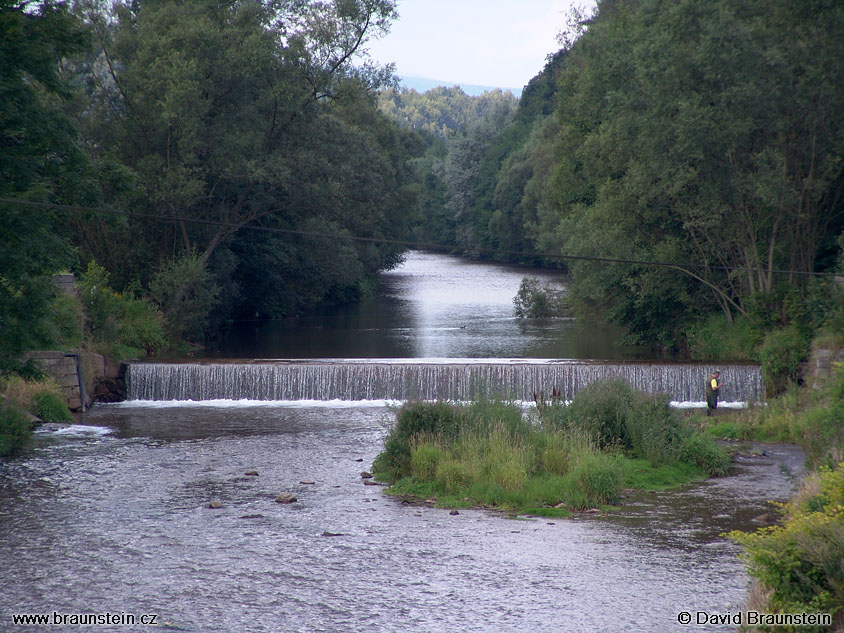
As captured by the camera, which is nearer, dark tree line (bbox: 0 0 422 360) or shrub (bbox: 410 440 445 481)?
shrub (bbox: 410 440 445 481)

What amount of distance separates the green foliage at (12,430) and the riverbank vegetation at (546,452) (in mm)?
6754

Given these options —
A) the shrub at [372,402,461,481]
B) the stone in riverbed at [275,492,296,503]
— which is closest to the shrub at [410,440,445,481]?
the shrub at [372,402,461,481]

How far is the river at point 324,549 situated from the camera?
845 centimetres

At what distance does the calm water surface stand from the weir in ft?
21.1

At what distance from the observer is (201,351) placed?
102 ft

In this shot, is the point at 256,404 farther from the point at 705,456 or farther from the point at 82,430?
the point at 705,456

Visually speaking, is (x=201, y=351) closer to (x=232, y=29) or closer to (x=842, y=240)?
(x=232, y=29)

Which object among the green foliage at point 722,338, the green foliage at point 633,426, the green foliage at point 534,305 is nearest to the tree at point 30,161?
the green foliage at point 633,426

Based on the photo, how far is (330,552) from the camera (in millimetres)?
10328

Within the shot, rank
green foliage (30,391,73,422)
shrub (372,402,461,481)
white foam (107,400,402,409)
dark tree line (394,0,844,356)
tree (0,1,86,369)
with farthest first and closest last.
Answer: dark tree line (394,0,844,356) → white foam (107,400,402,409) → green foliage (30,391,73,422) → tree (0,1,86,369) → shrub (372,402,461,481)

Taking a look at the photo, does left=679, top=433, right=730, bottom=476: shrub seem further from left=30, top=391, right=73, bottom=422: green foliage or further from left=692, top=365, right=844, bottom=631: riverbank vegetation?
left=30, top=391, right=73, bottom=422: green foliage

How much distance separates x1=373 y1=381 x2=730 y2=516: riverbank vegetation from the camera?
497 inches

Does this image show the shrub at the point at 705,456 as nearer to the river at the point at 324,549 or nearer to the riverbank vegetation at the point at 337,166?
the river at the point at 324,549

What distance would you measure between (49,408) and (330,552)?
1123 cm
